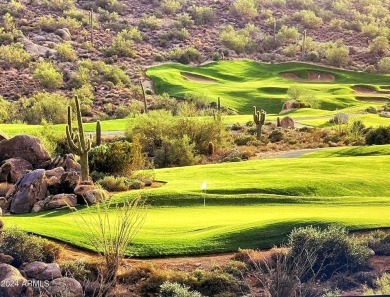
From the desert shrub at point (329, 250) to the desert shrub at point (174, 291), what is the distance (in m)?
2.72

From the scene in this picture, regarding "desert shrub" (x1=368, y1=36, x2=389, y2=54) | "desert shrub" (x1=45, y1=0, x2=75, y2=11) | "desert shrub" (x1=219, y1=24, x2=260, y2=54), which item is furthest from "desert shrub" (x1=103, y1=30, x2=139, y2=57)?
"desert shrub" (x1=368, y1=36, x2=389, y2=54)

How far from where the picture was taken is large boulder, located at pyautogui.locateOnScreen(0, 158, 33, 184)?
26.4 meters

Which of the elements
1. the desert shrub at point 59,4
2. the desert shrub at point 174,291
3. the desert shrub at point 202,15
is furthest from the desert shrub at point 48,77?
the desert shrub at point 174,291

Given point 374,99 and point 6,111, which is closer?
point 6,111

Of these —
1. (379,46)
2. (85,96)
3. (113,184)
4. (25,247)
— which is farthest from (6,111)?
(379,46)

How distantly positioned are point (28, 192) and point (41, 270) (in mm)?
8234

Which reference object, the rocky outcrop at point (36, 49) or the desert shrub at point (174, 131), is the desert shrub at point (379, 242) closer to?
the desert shrub at point (174, 131)

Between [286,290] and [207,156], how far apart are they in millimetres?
28731

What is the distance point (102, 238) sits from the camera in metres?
15.6

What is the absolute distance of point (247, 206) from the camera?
22.0 meters

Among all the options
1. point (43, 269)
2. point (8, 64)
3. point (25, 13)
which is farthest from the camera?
point (25, 13)

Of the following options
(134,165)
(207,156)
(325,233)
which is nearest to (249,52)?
(207,156)

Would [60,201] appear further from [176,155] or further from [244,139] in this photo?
[244,139]

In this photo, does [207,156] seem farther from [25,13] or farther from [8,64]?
[25,13]
